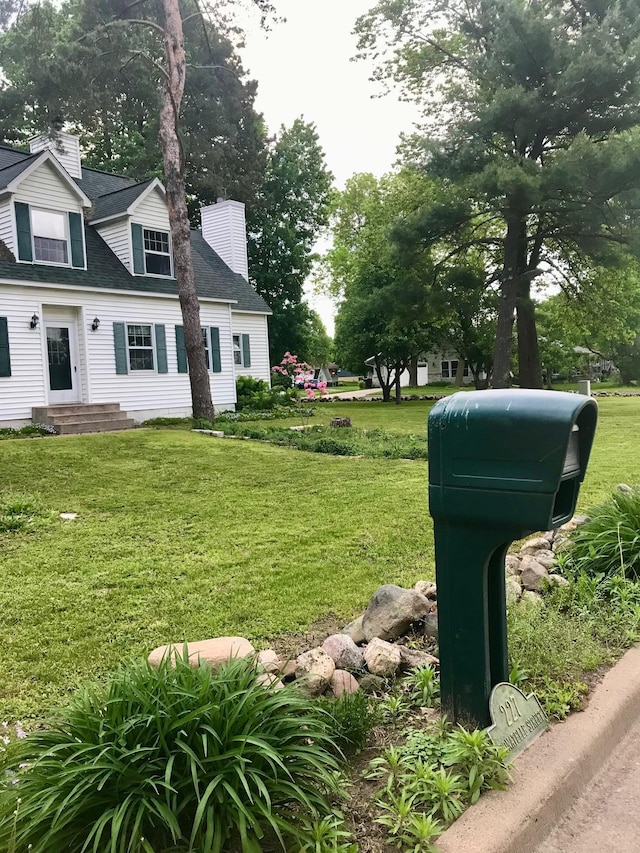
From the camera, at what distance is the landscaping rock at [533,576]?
356cm

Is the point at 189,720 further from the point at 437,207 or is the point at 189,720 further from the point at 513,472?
the point at 437,207

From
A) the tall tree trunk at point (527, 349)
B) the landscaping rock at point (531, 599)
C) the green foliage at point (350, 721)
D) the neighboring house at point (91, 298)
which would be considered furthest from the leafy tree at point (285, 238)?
the green foliage at point (350, 721)

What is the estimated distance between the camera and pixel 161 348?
1573 centimetres

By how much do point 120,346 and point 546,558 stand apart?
1262 centimetres

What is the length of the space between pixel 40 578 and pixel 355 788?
3110mm

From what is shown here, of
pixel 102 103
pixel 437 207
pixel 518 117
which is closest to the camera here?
pixel 102 103

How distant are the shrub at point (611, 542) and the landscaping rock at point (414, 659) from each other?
1.33 m

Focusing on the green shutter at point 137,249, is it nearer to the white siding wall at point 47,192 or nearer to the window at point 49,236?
the white siding wall at point 47,192

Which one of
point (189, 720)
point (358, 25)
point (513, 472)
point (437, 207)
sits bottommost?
point (189, 720)

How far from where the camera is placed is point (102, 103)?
13.3 metres

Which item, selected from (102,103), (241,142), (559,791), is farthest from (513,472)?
(241,142)

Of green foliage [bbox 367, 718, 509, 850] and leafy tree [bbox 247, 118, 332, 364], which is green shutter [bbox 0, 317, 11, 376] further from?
leafy tree [bbox 247, 118, 332, 364]

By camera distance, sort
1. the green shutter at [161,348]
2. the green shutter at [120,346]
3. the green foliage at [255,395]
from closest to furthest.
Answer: the green shutter at [120,346]
the green shutter at [161,348]
the green foliage at [255,395]

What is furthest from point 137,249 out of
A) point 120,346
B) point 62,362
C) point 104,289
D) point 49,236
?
point 62,362
